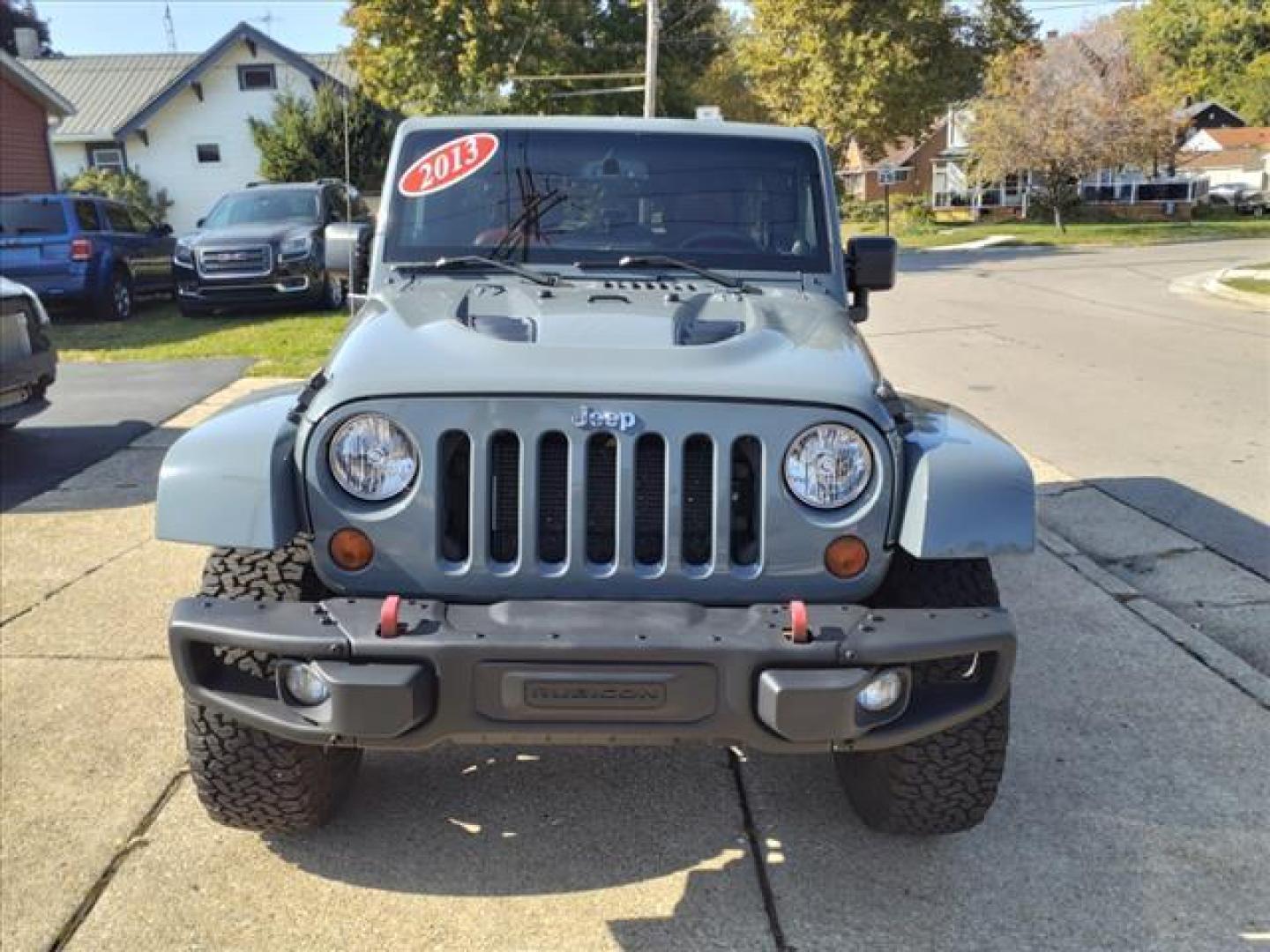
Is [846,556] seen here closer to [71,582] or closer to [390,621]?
[390,621]

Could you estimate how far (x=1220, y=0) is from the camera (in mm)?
67000

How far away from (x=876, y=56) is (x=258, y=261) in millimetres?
23548

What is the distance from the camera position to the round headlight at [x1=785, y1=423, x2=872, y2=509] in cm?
252

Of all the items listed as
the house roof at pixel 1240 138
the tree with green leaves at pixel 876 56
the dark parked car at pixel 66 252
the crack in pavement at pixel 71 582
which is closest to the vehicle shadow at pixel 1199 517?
the crack in pavement at pixel 71 582

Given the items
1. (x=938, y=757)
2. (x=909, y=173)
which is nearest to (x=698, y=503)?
(x=938, y=757)

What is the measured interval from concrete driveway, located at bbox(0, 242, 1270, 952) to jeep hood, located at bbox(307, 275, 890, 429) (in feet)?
3.98

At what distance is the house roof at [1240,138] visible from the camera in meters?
61.2

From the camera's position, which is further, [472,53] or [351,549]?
[472,53]

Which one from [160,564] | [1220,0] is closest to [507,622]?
[160,564]

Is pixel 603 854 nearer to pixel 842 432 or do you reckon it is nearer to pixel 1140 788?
pixel 842 432

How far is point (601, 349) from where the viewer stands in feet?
8.67

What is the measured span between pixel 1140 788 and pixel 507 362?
2.26 meters

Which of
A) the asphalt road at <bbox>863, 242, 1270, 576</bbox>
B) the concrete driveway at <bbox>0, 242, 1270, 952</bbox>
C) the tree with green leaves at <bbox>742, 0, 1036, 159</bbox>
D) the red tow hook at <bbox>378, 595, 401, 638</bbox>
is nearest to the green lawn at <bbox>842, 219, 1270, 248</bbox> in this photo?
the tree with green leaves at <bbox>742, 0, 1036, 159</bbox>

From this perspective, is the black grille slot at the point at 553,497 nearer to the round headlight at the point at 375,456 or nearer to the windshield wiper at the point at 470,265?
the round headlight at the point at 375,456
